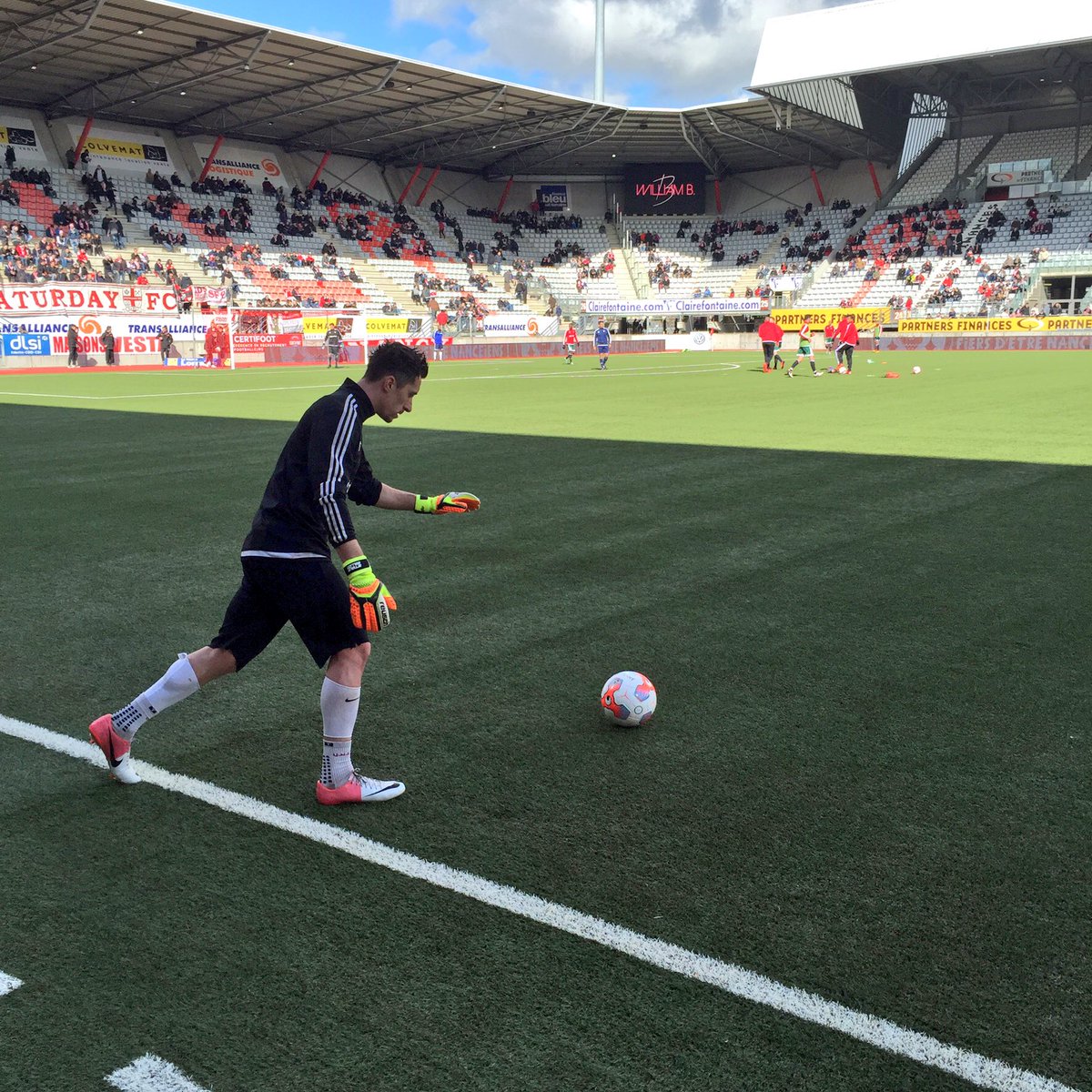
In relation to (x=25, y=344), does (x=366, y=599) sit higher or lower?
lower

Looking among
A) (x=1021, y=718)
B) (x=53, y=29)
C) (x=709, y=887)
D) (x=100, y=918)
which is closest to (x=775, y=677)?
(x=1021, y=718)

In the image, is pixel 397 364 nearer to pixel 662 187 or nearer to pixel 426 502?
pixel 426 502

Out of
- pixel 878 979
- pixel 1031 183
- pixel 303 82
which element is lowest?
pixel 878 979

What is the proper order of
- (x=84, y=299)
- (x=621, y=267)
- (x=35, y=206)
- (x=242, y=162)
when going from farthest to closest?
(x=621, y=267), (x=242, y=162), (x=35, y=206), (x=84, y=299)

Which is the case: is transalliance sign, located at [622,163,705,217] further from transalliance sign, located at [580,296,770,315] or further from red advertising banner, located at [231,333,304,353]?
red advertising banner, located at [231,333,304,353]

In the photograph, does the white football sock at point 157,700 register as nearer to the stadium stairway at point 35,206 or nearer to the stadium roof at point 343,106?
the stadium roof at point 343,106

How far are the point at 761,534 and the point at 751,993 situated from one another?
6237 millimetres

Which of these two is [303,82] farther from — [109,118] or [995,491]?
[995,491]

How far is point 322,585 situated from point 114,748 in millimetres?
1170

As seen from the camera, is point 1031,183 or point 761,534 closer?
point 761,534

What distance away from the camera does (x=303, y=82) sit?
2040 inches

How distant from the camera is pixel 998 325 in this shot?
51031mm

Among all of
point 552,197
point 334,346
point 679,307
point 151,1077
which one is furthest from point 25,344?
point 552,197

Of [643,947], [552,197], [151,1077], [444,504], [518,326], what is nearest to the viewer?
[151,1077]
